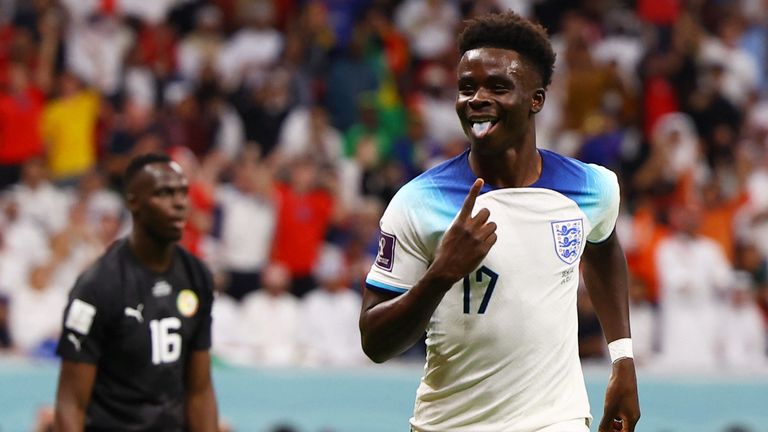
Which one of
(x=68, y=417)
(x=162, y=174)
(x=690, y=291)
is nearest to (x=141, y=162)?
(x=162, y=174)

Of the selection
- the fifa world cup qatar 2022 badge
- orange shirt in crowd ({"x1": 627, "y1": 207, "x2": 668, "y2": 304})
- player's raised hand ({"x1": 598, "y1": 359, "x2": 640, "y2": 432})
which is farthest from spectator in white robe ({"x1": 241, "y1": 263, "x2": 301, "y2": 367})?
the fifa world cup qatar 2022 badge

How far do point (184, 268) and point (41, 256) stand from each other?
525 cm

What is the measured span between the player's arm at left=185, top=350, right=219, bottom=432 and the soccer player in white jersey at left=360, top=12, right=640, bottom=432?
69.9 inches

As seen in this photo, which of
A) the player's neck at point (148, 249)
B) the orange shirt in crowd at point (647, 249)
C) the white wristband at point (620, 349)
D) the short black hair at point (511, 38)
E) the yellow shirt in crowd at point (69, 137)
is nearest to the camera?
the short black hair at point (511, 38)

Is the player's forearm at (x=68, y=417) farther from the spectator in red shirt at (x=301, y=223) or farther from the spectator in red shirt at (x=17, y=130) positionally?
the spectator in red shirt at (x=17, y=130)

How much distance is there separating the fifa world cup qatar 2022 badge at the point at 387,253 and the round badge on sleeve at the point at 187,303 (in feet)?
6.55

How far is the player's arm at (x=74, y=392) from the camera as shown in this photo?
5434mm

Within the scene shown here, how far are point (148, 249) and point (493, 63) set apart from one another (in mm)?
2306

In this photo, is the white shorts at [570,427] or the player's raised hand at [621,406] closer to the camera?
the white shorts at [570,427]

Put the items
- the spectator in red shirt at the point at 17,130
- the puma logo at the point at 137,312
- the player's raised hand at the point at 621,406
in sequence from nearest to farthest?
the player's raised hand at the point at 621,406 → the puma logo at the point at 137,312 → the spectator in red shirt at the point at 17,130

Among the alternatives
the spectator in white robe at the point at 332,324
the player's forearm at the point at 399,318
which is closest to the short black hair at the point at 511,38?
the player's forearm at the point at 399,318

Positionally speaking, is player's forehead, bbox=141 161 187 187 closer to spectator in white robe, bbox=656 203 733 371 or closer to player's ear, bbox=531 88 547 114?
player's ear, bbox=531 88 547 114

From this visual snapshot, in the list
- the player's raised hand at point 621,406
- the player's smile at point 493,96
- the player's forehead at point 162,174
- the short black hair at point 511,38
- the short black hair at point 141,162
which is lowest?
the player's raised hand at point 621,406

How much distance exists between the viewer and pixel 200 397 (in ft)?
19.2
